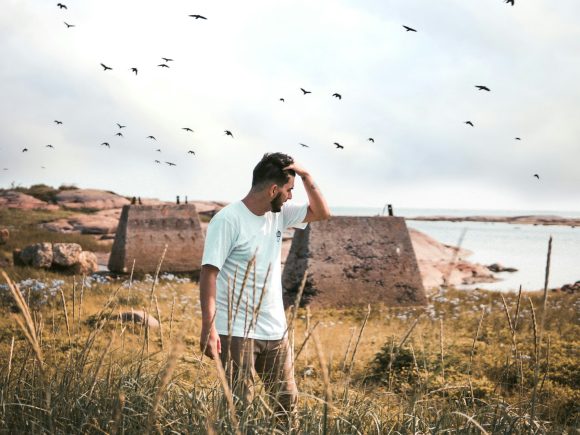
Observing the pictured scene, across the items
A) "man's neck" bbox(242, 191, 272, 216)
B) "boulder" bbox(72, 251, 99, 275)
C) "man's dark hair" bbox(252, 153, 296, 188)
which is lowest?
"boulder" bbox(72, 251, 99, 275)

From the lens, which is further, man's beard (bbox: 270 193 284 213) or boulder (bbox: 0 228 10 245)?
boulder (bbox: 0 228 10 245)

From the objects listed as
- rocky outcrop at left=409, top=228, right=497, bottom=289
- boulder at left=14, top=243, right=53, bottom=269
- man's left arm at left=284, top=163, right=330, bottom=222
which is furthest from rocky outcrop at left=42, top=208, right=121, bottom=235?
man's left arm at left=284, top=163, right=330, bottom=222

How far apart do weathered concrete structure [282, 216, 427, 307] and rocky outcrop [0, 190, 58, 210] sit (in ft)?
67.9

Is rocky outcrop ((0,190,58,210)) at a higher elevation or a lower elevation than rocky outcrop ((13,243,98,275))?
higher

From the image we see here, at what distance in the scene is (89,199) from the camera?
99.8 feet

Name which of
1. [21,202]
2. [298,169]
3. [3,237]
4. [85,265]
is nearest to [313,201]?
[298,169]

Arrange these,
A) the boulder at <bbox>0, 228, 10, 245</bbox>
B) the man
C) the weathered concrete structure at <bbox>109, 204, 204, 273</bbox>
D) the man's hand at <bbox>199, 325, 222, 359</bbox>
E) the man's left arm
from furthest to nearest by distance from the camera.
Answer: the boulder at <bbox>0, 228, 10, 245</bbox>
the weathered concrete structure at <bbox>109, 204, 204, 273</bbox>
the man's left arm
the man
the man's hand at <bbox>199, 325, 222, 359</bbox>

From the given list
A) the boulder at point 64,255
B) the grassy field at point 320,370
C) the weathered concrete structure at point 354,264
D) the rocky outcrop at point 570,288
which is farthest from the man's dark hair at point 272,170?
the rocky outcrop at point 570,288

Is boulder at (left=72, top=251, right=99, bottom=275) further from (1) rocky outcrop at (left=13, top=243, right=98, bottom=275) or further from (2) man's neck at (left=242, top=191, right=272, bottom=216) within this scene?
(2) man's neck at (left=242, top=191, right=272, bottom=216)

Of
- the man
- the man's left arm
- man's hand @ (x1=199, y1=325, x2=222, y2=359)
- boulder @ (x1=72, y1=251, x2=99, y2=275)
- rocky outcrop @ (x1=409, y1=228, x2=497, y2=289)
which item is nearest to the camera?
man's hand @ (x1=199, y1=325, x2=222, y2=359)

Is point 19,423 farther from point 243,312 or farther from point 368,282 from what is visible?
point 368,282

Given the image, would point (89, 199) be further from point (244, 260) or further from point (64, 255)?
point (244, 260)

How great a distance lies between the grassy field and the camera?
2.69m

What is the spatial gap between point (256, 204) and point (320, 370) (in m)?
2.98
